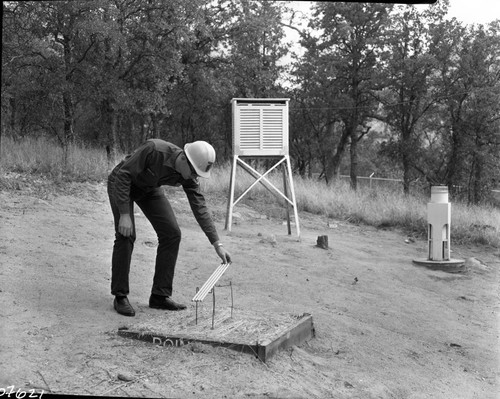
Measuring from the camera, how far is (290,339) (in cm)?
484

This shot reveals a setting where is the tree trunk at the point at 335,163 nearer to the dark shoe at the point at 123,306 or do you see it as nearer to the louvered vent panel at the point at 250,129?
the louvered vent panel at the point at 250,129

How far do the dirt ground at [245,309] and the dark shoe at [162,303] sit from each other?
0.32 ft

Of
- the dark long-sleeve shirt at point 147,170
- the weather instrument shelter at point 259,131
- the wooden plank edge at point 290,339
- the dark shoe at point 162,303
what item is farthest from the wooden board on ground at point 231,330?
the weather instrument shelter at point 259,131

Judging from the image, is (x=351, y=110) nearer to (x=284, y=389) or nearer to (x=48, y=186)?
(x=48, y=186)

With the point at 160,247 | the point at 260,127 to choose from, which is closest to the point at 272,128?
the point at 260,127

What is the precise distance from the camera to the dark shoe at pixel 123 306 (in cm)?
524

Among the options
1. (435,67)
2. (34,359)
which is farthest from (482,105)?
(34,359)

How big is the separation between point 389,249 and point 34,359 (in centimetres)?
843

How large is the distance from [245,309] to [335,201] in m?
9.49

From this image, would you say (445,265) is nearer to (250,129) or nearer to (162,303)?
(250,129)

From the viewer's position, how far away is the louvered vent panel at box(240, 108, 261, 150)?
11258 mm

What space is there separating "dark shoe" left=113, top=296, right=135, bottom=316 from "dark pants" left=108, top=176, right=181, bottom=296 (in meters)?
0.05

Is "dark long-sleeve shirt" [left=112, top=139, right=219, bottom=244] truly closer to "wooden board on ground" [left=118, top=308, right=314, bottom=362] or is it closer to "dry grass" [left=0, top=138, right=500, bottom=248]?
"wooden board on ground" [left=118, top=308, right=314, bottom=362]

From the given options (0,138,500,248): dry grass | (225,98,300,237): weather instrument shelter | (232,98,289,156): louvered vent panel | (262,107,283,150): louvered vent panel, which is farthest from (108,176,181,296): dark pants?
(262,107,283,150): louvered vent panel
